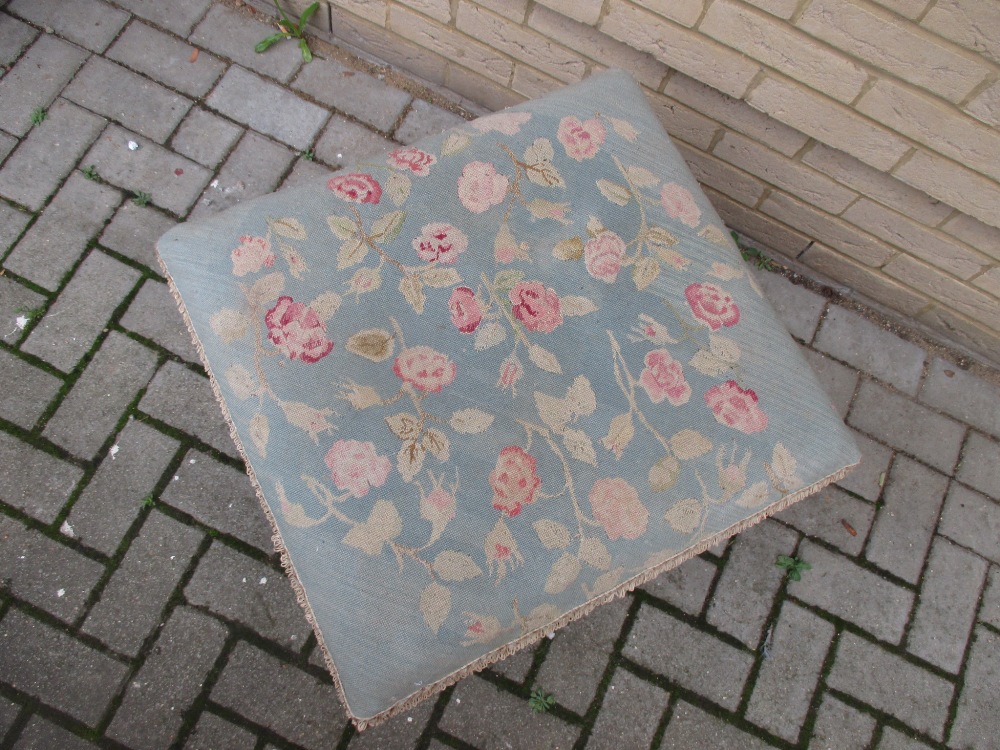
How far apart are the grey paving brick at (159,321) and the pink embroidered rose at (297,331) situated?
77 cm

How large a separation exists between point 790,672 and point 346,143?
1.87 metres

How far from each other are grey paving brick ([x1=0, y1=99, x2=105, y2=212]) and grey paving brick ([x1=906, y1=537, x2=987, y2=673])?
257 centimetres

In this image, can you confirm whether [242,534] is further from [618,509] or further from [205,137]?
[205,137]

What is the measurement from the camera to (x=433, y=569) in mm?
1076

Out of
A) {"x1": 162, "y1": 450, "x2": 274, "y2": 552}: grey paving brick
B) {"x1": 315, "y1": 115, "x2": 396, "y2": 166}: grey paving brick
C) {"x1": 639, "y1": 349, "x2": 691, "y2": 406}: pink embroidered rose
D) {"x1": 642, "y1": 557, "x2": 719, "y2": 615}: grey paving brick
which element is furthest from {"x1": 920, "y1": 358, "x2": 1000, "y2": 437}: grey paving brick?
{"x1": 162, "y1": 450, "x2": 274, "y2": 552}: grey paving brick

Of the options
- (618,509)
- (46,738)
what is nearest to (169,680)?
(46,738)

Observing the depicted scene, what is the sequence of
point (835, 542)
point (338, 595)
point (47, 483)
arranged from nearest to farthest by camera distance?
point (338, 595) < point (47, 483) < point (835, 542)

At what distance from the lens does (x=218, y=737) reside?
158cm

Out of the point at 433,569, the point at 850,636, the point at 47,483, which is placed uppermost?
the point at 433,569

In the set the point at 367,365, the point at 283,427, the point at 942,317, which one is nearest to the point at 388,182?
the point at 367,365

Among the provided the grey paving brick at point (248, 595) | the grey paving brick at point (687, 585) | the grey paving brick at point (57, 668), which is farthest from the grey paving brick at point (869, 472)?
the grey paving brick at point (57, 668)

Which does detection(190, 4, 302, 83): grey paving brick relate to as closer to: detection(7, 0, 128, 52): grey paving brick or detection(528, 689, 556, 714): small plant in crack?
detection(7, 0, 128, 52): grey paving brick

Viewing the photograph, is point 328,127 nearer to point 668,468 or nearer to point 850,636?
point 668,468

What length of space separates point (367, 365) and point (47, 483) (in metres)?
1.09
